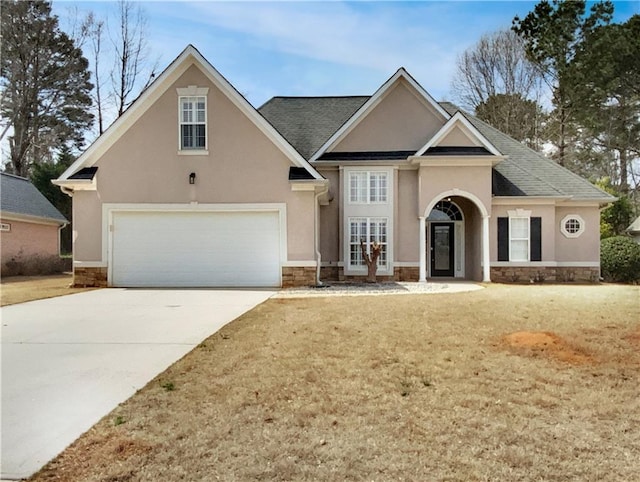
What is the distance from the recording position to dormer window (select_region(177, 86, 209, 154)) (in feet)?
46.4

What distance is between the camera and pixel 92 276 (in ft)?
46.2

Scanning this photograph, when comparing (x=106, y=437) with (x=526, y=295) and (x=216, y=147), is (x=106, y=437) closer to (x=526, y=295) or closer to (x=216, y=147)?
(x=526, y=295)

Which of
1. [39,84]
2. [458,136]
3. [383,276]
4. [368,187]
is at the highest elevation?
[39,84]

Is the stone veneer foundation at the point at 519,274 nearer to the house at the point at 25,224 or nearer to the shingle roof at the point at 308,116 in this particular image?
the shingle roof at the point at 308,116

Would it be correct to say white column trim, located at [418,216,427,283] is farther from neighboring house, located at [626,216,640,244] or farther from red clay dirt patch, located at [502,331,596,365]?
neighboring house, located at [626,216,640,244]

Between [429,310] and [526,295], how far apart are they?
3.87 m

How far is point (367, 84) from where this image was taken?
25.2 meters

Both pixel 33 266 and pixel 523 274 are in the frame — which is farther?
pixel 33 266

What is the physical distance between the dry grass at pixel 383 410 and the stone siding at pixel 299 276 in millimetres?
6680

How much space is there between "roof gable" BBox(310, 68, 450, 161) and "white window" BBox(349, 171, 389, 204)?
1233 mm

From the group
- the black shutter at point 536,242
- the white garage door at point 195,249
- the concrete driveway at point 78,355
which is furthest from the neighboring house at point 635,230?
the concrete driveway at point 78,355

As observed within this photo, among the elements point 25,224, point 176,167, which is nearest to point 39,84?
point 25,224

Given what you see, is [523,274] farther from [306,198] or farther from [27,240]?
[27,240]

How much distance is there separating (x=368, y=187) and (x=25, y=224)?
1581 cm
